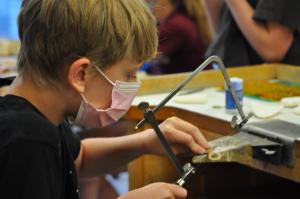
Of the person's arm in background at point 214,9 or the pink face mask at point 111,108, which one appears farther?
the person's arm in background at point 214,9

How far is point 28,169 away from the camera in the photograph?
89 cm

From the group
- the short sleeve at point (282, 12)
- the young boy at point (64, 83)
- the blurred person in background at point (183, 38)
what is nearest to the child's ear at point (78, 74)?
the young boy at point (64, 83)

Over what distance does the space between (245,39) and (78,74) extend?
3.35ft

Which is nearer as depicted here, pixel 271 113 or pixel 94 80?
pixel 94 80

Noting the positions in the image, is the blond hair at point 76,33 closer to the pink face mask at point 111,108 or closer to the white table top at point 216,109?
the pink face mask at point 111,108

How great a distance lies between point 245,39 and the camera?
1.89m

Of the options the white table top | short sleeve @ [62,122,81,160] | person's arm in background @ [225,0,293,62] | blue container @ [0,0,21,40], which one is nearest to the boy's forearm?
short sleeve @ [62,122,81,160]

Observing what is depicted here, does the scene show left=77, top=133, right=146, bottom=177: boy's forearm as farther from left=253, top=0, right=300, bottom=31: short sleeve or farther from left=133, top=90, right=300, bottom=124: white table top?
left=253, top=0, right=300, bottom=31: short sleeve

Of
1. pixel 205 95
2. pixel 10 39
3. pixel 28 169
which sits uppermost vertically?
pixel 28 169

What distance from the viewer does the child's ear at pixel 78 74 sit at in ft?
3.20

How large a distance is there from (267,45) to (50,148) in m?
1.02

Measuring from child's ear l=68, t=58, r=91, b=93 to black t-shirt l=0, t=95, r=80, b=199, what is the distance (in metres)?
0.08

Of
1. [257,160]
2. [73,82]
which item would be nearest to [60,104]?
[73,82]

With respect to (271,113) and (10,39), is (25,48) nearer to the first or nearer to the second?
(271,113)
